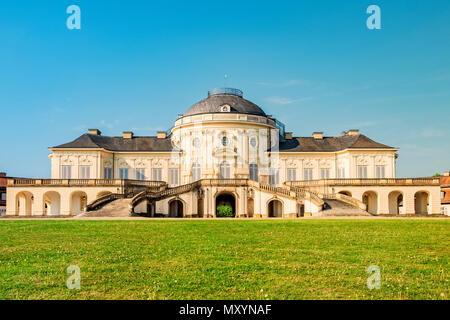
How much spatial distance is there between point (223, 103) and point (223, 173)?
896 cm

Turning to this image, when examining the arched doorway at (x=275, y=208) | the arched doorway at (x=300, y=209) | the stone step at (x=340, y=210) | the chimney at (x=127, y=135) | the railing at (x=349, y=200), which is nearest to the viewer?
the stone step at (x=340, y=210)

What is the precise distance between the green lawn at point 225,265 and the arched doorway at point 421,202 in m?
38.2

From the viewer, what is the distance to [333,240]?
53.4 feet

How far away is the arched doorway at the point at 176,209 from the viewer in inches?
1959

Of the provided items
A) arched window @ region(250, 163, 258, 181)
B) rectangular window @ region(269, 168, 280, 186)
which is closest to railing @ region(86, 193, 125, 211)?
arched window @ region(250, 163, 258, 181)

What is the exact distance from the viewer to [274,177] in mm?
56750

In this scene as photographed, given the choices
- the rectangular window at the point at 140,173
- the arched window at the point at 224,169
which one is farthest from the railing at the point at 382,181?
the rectangular window at the point at 140,173

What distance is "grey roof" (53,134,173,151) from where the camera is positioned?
56656mm

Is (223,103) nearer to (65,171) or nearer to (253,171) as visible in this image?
(253,171)

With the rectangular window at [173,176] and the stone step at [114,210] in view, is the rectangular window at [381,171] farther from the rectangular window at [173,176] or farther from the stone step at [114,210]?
the stone step at [114,210]

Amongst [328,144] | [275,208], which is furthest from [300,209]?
[328,144]
